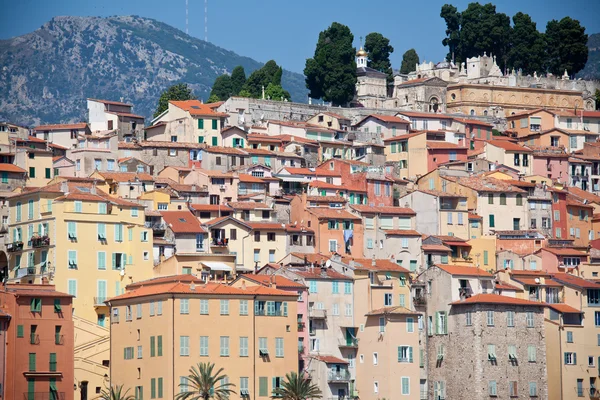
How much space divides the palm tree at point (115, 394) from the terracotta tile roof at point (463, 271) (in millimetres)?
20430

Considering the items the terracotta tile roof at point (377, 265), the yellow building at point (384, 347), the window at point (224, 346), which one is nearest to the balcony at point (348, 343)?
the yellow building at point (384, 347)

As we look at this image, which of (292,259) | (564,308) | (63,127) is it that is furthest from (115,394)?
(63,127)

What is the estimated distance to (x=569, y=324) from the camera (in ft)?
271

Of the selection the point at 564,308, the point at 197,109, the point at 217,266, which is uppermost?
the point at 197,109

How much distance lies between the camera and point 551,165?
110m

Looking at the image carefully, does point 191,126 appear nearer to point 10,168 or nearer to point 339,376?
point 10,168

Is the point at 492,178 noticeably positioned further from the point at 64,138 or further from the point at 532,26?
the point at 532,26

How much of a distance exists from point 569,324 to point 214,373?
2327cm

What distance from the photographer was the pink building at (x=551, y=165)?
4299 inches

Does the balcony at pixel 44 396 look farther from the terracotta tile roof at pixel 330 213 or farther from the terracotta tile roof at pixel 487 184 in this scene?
the terracotta tile roof at pixel 487 184

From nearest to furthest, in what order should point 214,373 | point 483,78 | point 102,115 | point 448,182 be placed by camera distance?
1. point 214,373
2. point 448,182
3. point 102,115
4. point 483,78

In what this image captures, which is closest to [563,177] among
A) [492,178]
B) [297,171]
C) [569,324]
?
[492,178]

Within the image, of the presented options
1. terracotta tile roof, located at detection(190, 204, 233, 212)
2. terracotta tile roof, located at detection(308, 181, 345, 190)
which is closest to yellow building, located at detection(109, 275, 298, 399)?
terracotta tile roof, located at detection(190, 204, 233, 212)

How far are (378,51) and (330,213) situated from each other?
2216 inches
